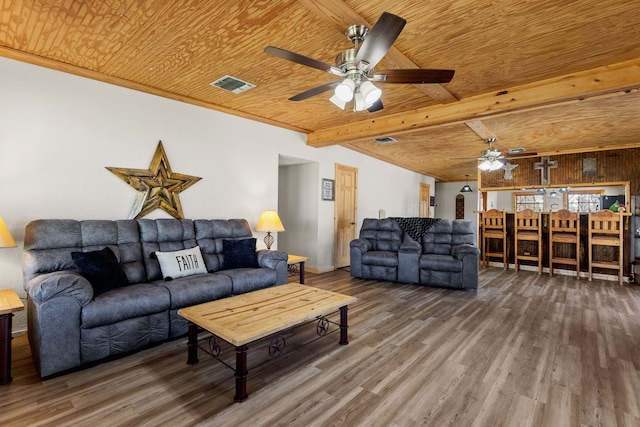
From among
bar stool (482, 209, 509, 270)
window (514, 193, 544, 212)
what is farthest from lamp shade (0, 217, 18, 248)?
window (514, 193, 544, 212)

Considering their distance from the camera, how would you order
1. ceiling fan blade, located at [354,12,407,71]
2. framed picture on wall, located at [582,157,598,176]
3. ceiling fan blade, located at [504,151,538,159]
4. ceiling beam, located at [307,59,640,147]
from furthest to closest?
framed picture on wall, located at [582,157,598,176] → ceiling fan blade, located at [504,151,538,159] → ceiling beam, located at [307,59,640,147] → ceiling fan blade, located at [354,12,407,71]

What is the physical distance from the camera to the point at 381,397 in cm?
194

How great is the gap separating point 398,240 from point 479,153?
3.15 meters

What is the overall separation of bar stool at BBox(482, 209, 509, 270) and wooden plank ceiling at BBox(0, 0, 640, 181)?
237cm

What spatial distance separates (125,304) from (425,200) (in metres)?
9.31

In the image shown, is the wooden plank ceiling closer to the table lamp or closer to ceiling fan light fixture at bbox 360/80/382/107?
ceiling fan light fixture at bbox 360/80/382/107

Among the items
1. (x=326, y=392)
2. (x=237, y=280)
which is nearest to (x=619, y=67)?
(x=326, y=392)

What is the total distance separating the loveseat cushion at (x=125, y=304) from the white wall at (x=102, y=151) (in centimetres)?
117

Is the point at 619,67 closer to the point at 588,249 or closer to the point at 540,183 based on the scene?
the point at 588,249

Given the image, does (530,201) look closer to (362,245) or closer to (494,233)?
(494,233)

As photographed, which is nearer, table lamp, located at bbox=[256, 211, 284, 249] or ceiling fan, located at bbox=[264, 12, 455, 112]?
ceiling fan, located at bbox=[264, 12, 455, 112]

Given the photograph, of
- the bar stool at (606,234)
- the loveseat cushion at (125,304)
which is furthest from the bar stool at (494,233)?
the loveseat cushion at (125,304)

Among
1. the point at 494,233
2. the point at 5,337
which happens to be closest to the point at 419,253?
the point at 494,233

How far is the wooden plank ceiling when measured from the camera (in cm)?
212
